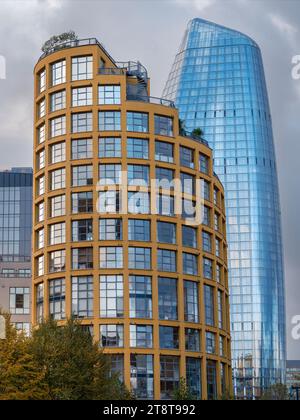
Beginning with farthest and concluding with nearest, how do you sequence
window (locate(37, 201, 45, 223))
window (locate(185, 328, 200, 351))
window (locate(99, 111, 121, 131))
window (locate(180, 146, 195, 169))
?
1. window (locate(180, 146, 195, 169))
2. window (locate(37, 201, 45, 223))
3. window (locate(99, 111, 121, 131))
4. window (locate(185, 328, 200, 351))

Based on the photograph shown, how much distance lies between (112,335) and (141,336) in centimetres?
389

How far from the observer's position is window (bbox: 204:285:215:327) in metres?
123

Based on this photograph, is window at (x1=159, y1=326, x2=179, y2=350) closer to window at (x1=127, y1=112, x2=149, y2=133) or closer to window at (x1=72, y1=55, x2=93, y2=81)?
window at (x1=127, y1=112, x2=149, y2=133)

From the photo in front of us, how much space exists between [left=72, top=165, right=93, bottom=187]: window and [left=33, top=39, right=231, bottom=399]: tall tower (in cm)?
15

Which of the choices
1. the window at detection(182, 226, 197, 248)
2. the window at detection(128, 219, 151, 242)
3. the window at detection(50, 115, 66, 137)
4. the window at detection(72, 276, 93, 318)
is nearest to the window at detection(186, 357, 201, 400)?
the window at detection(72, 276, 93, 318)

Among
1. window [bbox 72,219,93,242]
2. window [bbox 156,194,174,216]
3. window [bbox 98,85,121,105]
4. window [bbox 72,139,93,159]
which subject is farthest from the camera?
window [bbox 98,85,121,105]

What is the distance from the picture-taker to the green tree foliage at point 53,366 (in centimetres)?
6078

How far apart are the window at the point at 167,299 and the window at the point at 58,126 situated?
2466 cm

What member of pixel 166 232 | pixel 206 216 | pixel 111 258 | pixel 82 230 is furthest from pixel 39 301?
pixel 206 216

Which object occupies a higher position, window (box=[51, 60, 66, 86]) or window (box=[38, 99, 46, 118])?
window (box=[51, 60, 66, 86])

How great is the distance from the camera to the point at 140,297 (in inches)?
4542
